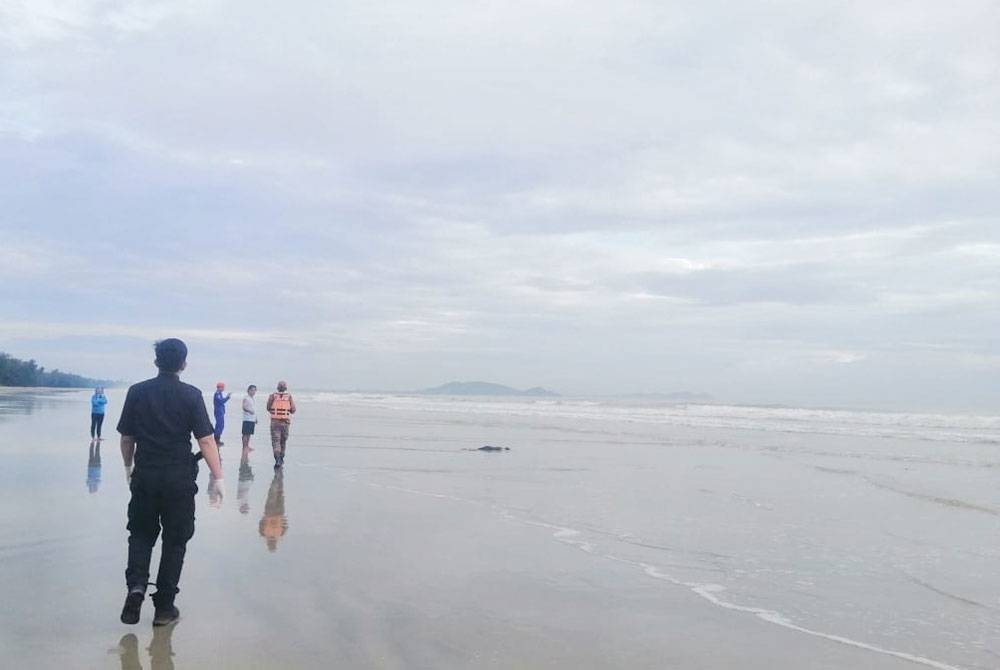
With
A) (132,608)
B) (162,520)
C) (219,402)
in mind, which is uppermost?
(219,402)

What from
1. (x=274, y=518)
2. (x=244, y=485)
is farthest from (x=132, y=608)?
(x=244, y=485)

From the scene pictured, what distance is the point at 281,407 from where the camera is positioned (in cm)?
1645

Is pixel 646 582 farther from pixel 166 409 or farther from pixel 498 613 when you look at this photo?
pixel 166 409

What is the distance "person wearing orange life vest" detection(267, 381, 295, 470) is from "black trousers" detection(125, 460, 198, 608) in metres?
9.89

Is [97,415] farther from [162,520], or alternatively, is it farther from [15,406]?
[15,406]

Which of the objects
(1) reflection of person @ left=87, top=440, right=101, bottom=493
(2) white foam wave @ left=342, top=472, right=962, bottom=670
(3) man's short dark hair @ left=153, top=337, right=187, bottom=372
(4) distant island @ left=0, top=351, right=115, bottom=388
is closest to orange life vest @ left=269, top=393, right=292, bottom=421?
(1) reflection of person @ left=87, top=440, right=101, bottom=493

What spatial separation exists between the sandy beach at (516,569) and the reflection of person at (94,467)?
10cm

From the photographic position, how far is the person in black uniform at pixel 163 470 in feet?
18.9

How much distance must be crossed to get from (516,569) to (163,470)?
3.53 meters

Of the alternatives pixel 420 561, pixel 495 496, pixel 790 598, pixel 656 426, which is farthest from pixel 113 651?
pixel 656 426

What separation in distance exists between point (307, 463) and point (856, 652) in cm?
1303

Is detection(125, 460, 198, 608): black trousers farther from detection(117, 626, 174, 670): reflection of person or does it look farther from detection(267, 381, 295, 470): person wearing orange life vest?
detection(267, 381, 295, 470): person wearing orange life vest

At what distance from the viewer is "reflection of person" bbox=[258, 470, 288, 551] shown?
9.01 metres

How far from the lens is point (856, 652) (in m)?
5.89
